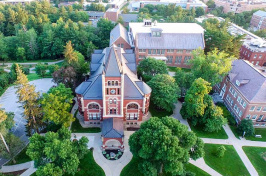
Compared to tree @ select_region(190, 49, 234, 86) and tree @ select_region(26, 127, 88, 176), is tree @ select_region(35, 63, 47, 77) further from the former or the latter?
tree @ select_region(190, 49, 234, 86)

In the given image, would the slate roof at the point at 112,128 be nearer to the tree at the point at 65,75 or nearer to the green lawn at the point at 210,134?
the tree at the point at 65,75

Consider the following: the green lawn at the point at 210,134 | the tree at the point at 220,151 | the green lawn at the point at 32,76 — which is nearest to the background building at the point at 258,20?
the green lawn at the point at 210,134

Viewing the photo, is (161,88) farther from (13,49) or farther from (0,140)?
(13,49)

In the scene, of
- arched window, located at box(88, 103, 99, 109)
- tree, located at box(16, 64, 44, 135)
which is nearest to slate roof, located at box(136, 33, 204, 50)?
arched window, located at box(88, 103, 99, 109)

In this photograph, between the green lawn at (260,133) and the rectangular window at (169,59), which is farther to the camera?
the rectangular window at (169,59)

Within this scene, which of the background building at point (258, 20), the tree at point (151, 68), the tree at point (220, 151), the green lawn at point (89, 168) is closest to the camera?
the green lawn at point (89, 168)

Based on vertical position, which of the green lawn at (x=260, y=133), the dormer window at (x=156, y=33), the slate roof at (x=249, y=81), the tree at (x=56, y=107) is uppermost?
the dormer window at (x=156, y=33)

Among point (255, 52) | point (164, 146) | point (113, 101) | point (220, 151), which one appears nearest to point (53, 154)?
point (113, 101)

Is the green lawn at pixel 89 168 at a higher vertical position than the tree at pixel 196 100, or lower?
lower

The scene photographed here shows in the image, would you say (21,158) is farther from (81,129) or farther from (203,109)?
(203,109)
